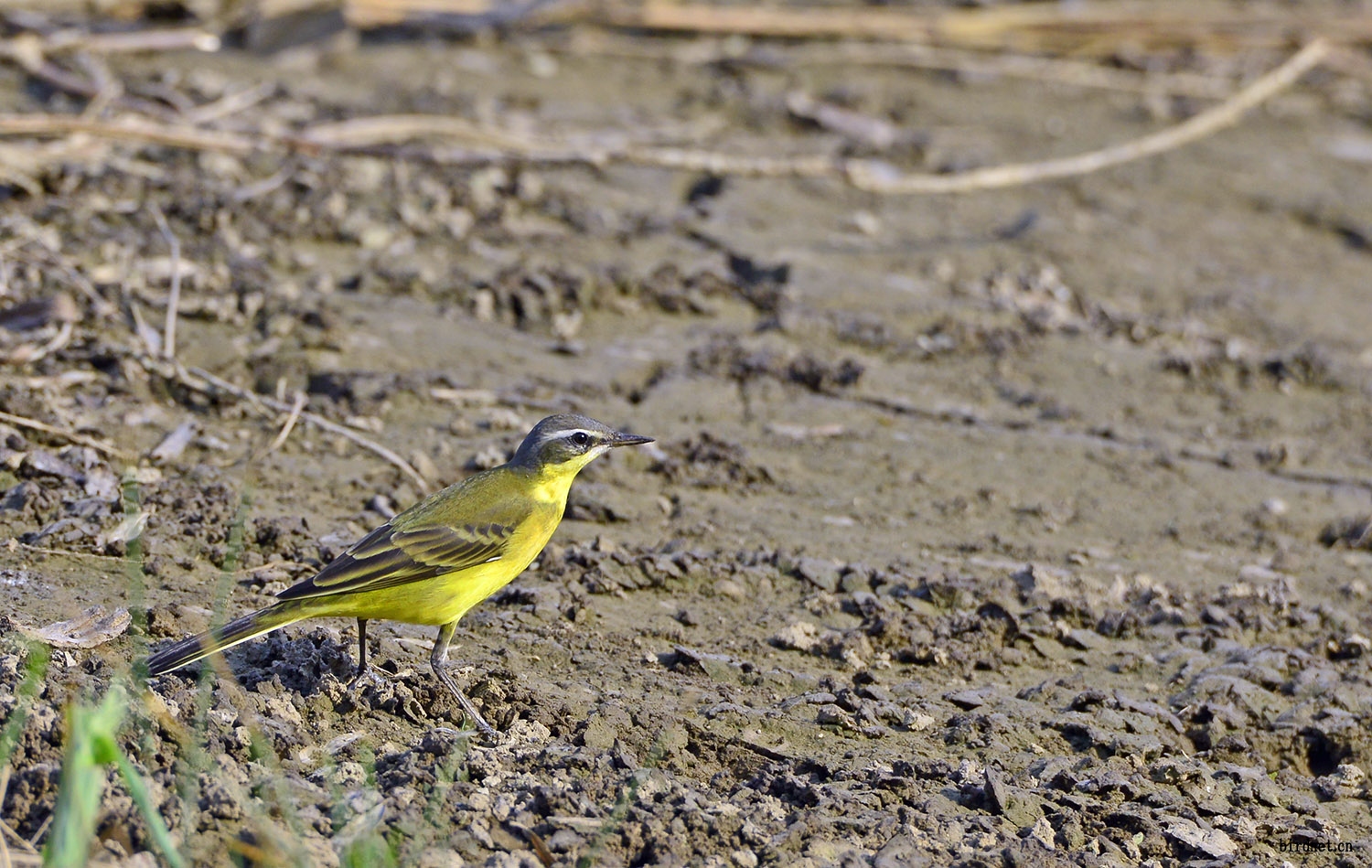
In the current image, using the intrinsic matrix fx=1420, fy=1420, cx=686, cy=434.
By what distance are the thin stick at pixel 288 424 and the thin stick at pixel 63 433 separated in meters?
0.63

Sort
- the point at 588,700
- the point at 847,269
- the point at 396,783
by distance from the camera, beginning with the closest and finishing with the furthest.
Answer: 1. the point at 396,783
2. the point at 588,700
3. the point at 847,269

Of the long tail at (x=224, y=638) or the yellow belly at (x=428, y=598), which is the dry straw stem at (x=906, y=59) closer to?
the yellow belly at (x=428, y=598)

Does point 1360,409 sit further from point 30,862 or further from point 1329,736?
point 30,862

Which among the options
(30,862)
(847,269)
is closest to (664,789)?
(30,862)

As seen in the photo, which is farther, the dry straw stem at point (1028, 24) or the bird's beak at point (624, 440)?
the dry straw stem at point (1028, 24)

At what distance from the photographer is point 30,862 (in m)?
3.75

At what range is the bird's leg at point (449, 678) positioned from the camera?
4805 mm

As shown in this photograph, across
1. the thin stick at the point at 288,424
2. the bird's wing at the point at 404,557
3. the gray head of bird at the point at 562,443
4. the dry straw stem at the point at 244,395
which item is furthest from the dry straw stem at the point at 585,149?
the bird's wing at the point at 404,557

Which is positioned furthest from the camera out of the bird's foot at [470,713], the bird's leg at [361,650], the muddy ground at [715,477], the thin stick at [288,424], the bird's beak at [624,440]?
the thin stick at [288,424]

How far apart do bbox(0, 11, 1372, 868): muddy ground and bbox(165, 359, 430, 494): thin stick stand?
61mm

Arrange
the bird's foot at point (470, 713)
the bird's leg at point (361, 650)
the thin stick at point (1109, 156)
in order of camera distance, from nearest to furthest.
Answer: the bird's foot at point (470, 713)
the bird's leg at point (361, 650)
the thin stick at point (1109, 156)

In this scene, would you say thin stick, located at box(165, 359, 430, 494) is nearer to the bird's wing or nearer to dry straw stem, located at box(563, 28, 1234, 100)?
the bird's wing

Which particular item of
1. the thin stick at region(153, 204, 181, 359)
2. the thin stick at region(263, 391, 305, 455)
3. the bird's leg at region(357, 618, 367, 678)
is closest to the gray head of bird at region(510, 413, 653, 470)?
the bird's leg at region(357, 618, 367, 678)

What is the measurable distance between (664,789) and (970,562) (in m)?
2.61
